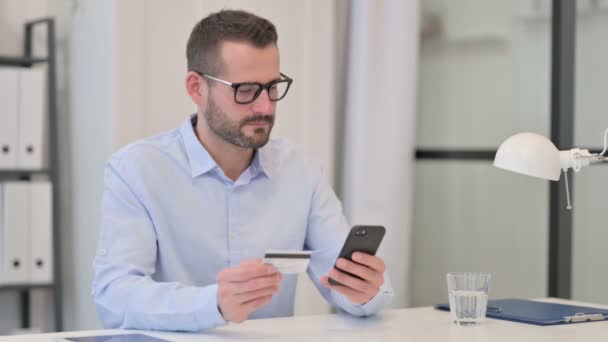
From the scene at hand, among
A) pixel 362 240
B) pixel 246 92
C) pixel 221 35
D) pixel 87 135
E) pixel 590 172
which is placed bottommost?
pixel 362 240

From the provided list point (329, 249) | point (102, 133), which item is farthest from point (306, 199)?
point (102, 133)

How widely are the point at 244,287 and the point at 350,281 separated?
1.05ft

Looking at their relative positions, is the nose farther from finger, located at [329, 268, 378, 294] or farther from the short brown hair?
finger, located at [329, 268, 378, 294]

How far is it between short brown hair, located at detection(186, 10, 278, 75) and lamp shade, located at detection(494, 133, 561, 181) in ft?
2.36

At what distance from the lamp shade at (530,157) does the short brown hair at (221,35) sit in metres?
0.72

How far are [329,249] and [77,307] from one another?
1.40 metres

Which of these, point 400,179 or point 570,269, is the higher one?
point 400,179

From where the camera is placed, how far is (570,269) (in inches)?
137

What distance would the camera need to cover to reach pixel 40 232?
329 cm

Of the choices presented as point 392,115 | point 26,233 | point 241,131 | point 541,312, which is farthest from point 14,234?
point 541,312

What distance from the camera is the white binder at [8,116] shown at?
128 inches

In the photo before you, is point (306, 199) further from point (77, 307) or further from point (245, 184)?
point (77, 307)

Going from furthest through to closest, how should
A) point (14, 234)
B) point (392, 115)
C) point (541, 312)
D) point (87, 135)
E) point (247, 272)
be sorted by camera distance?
point (392, 115) < point (87, 135) < point (14, 234) < point (541, 312) < point (247, 272)

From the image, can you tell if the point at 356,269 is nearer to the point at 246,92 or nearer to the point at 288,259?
the point at 288,259
